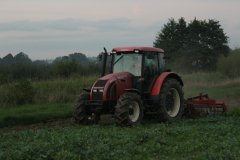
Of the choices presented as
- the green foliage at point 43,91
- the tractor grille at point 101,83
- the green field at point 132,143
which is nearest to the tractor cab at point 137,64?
the tractor grille at point 101,83

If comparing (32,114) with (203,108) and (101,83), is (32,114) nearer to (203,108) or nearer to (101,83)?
(101,83)

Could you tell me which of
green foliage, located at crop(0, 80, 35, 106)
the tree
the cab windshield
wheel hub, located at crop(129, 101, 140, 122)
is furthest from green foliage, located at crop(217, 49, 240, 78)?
wheel hub, located at crop(129, 101, 140, 122)

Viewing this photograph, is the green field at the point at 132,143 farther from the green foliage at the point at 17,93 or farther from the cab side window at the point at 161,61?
the green foliage at the point at 17,93

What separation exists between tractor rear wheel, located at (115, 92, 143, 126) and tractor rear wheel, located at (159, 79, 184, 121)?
1.11 m

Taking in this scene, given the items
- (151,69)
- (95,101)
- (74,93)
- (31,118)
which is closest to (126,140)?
(95,101)

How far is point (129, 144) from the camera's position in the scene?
1131cm

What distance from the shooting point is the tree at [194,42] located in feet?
213

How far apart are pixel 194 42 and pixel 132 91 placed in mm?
52175

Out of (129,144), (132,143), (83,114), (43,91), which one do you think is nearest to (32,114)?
(83,114)

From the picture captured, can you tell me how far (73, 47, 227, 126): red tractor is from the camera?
16188 millimetres

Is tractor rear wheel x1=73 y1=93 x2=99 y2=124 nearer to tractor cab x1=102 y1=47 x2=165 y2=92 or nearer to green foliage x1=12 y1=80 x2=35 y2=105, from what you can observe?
tractor cab x1=102 y1=47 x2=165 y2=92

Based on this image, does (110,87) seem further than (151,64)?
No

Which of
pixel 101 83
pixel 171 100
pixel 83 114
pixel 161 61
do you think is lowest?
pixel 83 114

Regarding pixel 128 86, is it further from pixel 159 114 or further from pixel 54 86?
pixel 54 86
